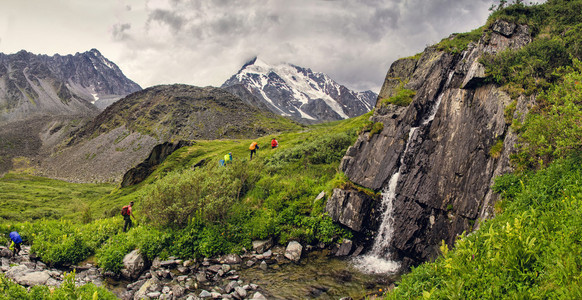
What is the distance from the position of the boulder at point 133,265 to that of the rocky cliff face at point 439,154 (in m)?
15.3

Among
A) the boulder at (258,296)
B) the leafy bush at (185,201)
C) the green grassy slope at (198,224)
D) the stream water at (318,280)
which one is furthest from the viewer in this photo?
the leafy bush at (185,201)

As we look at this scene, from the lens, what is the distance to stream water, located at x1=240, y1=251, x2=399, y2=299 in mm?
16422

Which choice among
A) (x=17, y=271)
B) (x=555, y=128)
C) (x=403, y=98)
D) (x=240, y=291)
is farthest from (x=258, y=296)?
(x=403, y=98)

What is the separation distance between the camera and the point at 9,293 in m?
7.54

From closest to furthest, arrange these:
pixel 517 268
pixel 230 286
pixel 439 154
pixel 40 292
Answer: pixel 517 268
pixel 40 292
pixel 230 286
pixel 439 154

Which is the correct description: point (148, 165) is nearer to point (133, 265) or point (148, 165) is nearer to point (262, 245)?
point (133, 265)

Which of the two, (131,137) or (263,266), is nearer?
(263,266)

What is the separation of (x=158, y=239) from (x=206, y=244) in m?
3.71

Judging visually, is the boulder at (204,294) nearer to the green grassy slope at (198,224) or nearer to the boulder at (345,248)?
the green grassy slope at (198,224)

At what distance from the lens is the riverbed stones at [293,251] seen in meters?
20.7

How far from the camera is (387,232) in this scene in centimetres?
2212

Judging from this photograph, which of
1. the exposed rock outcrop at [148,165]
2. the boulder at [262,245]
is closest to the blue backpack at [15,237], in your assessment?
the boulder at [262,245]

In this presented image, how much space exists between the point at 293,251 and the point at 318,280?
370 cm

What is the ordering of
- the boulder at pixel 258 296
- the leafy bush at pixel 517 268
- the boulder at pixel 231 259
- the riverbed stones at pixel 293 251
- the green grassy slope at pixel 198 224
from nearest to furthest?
1. the leafy bush at pixel 517 268
2. the boulder at pixel 258 296
3. the boulder at pixel 231 259
4. the green grassy slope at pixel 198 224
5. the riverbed stones at pixel 293 251
